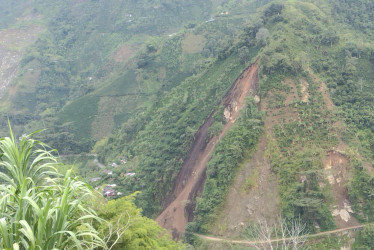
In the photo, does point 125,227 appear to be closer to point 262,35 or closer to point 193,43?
point 262,35

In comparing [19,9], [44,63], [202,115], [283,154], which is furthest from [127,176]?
[19,9]

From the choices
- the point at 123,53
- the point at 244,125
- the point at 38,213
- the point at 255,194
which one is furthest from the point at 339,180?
the point at 123,53

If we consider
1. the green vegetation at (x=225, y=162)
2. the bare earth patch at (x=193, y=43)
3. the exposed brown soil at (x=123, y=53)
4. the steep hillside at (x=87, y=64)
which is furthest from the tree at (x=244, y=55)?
the exposed brown soil at (x=123, y=53)

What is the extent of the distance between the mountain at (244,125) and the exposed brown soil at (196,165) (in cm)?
12

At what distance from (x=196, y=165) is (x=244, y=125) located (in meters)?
5.93

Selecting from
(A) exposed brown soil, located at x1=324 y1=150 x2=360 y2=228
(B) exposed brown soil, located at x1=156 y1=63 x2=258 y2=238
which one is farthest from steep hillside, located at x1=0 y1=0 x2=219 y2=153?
(A) exposed brown soil, located at x1=324 y1=150 x2=360 y2=228

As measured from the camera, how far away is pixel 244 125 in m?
31.9

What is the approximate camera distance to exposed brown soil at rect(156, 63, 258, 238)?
1275 inches

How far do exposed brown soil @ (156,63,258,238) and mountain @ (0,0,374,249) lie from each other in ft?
0.40

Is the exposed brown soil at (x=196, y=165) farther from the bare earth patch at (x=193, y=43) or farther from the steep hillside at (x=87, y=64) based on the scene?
the bare earth patch at (x=193, y=43)

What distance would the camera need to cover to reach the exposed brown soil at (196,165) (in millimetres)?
32375

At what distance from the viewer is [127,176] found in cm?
3734

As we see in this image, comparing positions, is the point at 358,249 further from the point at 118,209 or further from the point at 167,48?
the point at 167,48

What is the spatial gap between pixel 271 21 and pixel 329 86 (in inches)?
438
